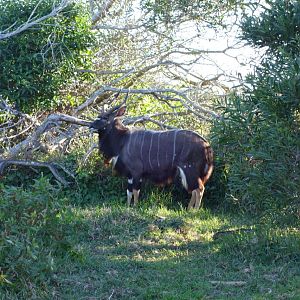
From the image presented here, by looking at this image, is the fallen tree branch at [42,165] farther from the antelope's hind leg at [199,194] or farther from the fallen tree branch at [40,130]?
the antelope's hind leg at [199,194]

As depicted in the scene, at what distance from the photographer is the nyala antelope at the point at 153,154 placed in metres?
11.0

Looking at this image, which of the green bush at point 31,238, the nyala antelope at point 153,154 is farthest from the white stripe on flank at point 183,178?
the green bush at point 31,238

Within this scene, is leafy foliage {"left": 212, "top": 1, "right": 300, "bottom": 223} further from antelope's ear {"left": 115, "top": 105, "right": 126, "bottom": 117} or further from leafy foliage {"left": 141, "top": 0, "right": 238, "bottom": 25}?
leafy foliage {"left": 141, "top": 0, "right": 238, "bottom": 25}

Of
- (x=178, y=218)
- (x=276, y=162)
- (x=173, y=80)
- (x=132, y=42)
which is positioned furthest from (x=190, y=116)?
(x=276, y=162)

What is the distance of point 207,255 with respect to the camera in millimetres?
7695

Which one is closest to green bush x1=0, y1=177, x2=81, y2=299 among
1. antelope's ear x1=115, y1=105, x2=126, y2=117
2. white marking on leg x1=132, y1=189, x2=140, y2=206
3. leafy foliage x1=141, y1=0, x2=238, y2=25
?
white marking on leg x1=132, y1=189, x2=140, y2=206

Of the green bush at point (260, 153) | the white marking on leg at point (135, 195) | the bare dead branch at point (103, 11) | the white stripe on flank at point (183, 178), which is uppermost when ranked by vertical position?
the bare dead branch at point (103, 11)

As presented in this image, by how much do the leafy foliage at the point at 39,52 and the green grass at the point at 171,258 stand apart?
252 centimetres

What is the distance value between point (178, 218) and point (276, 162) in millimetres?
2676

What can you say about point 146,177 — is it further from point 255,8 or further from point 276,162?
point 276,162

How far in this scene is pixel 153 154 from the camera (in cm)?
1127

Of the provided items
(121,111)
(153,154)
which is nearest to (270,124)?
(153,154)

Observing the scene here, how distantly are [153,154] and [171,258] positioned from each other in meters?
3.80

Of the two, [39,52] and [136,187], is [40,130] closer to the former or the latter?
[39,52]
